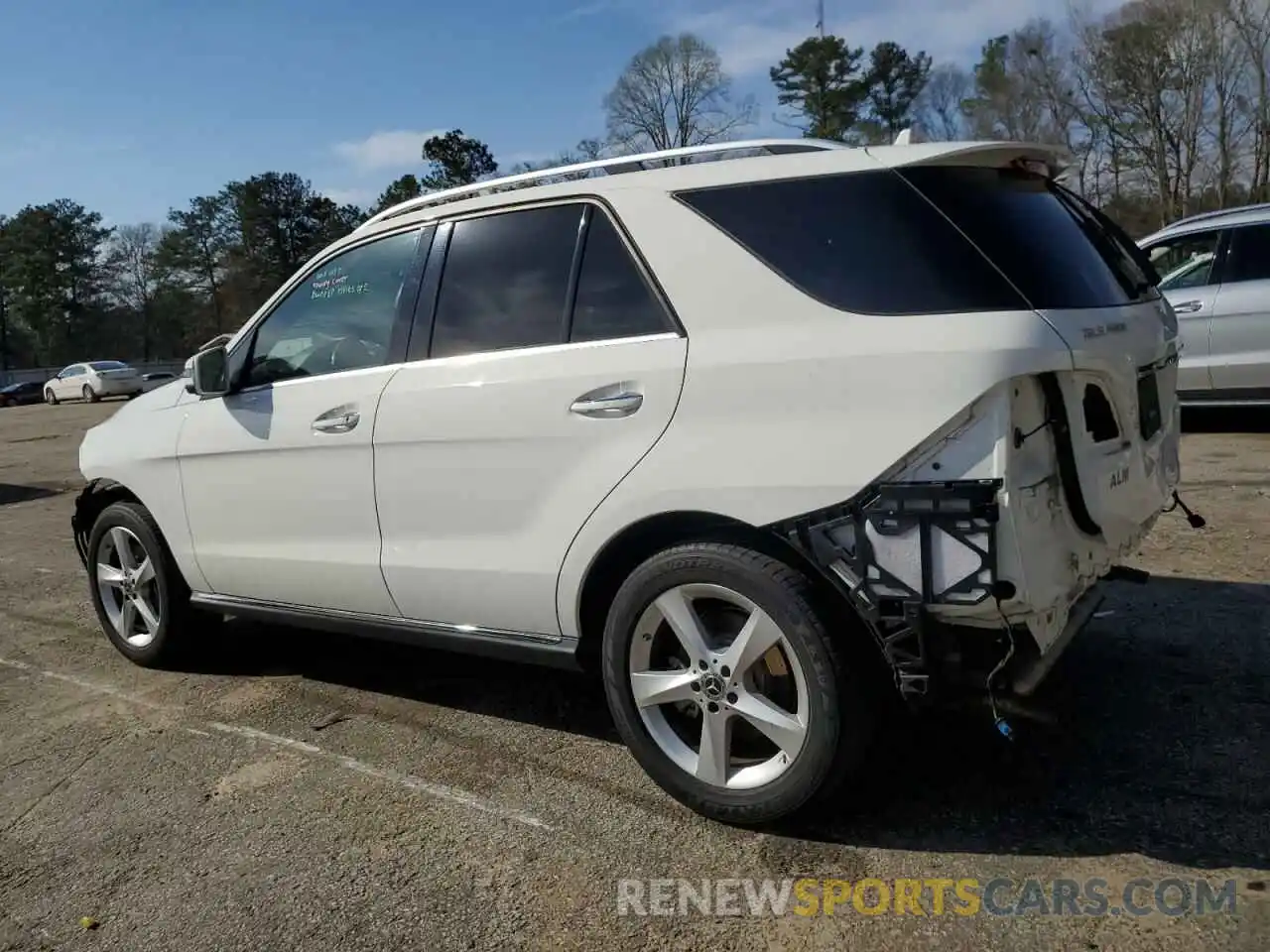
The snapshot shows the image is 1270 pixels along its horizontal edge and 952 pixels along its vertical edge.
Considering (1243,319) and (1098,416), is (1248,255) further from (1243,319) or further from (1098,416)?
(1098,416)

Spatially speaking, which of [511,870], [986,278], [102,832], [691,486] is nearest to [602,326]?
[691,486]

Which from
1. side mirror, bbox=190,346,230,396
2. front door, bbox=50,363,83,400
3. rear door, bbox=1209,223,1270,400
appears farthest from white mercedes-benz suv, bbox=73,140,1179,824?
front door, bbox=50,363,83,400

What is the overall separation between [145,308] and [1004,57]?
60518 mm

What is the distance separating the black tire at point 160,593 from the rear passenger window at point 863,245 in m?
3.11

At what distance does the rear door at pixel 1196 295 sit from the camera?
8.99m

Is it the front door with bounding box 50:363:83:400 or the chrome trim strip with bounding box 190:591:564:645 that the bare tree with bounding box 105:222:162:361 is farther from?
the chrome trim strip with bounding box 190:591:564:645

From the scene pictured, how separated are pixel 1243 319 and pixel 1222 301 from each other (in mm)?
237

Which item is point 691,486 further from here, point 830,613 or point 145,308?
point 145,308

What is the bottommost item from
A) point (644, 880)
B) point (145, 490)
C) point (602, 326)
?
point (644, 880)

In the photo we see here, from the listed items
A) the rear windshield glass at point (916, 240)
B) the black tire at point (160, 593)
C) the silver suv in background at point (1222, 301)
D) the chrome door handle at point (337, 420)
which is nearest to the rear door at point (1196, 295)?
the silver suv in background at point (1222, 301)

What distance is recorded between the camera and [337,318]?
4.07 m

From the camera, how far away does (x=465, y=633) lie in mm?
3562

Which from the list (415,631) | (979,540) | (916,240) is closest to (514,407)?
(415,631)

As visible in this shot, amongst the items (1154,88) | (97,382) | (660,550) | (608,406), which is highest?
(1154,88)
